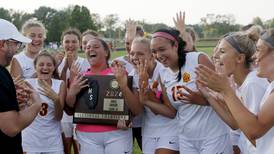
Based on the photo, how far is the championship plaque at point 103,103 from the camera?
5.22m

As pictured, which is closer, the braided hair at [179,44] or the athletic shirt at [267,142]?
the athletic shirt at [267,142]

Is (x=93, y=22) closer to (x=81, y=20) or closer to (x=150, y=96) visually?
(x=81, y=20)

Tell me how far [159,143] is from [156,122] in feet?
0.90

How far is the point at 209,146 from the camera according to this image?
4652 millimetres

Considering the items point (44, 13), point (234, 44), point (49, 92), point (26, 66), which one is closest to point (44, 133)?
point (49, 92)

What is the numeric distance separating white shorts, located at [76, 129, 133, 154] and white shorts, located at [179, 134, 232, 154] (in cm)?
81

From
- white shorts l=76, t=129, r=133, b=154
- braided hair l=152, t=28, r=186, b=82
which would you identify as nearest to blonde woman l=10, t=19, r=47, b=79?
→ white shorts l=76, t=129, r=133, b=154

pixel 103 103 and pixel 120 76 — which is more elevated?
pixel 120 76

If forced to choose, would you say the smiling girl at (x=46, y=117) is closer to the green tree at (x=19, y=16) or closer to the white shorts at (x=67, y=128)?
the white shorts at (x=67, y=128)

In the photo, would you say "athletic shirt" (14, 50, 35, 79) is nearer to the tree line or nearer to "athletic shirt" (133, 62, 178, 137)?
"athletic shirt" (133, 62, 178, 137)

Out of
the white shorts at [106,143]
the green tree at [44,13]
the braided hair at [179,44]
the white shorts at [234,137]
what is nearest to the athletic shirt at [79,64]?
the white shorts at [106,143]

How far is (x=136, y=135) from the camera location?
6.06 m

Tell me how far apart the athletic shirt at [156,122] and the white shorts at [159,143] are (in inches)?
2.0

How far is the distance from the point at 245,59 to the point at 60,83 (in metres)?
2.67
